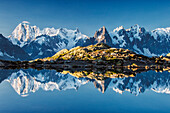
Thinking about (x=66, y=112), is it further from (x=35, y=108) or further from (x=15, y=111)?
(x=15, y=111)

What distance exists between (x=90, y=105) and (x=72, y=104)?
14.5 ft

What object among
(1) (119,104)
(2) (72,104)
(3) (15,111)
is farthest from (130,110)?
(3) (15,111)

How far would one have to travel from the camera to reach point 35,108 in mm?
38000

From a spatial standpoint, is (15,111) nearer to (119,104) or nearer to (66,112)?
(66,112)

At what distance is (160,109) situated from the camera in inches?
1551

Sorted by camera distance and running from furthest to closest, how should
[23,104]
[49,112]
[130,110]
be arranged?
[23,104]
[130,110]
[49,112]

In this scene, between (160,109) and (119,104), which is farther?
(119,104)

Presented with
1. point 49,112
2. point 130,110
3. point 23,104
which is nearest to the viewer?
point 49,112

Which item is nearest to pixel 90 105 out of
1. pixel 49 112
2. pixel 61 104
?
pixel 61 104

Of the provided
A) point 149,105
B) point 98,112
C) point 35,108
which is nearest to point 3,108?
point 35,108

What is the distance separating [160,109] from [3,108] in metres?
34.6

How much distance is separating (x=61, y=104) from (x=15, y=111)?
34.8ft

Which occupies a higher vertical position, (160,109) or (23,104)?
(23,104)

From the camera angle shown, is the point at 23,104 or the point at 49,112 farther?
the point at 23,104
